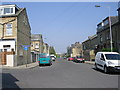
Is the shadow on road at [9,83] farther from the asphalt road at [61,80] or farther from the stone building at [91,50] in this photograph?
the stone building at [91,50]

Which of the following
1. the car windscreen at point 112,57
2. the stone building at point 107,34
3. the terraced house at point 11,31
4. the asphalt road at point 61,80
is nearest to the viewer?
the asphalt road at point 61,80

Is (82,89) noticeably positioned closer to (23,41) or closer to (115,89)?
(115,89)

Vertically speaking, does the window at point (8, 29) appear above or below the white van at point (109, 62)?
above

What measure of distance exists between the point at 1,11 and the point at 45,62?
11550 millimetres

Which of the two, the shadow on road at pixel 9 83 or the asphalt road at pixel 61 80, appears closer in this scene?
the shadow on road at pixel 9 83

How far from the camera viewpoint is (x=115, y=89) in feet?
27.0

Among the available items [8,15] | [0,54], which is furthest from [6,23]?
[0,54]

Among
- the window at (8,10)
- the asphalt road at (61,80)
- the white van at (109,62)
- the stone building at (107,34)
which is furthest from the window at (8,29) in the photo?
the stone building at (107,34)

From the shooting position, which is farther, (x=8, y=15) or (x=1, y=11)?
(x=1, y=11)

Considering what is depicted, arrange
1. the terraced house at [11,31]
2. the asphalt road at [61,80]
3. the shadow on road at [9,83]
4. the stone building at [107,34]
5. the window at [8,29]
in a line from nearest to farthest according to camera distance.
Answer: the shadow on road at [9,83], the asphalt road at [61,80], the terraced house at [11,31], the window at [8,29], the stone building at [107,34]

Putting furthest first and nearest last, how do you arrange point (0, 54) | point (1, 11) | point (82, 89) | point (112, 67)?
point (1, 11)
point (0, 54)
point (112, 67)
point (82, 89)

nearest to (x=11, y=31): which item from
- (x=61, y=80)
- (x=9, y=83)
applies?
(x=9, y=83)

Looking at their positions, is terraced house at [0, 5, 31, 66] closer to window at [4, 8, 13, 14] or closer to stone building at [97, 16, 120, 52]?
window at [4, 8, 13, 14]

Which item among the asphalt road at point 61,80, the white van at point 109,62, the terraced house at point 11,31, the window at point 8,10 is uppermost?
the window at point 8,10
